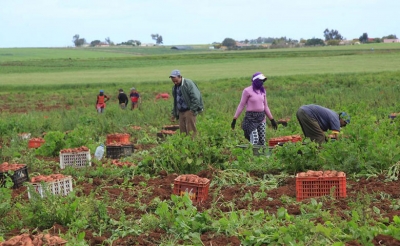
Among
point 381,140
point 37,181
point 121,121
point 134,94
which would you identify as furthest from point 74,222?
point 134,94

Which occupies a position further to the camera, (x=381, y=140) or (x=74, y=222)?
(x=381, y=140)

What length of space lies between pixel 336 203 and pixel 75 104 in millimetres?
23577

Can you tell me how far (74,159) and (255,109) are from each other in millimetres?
2978

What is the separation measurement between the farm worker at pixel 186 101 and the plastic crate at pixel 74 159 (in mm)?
1876

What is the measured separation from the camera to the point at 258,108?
34.4 feet

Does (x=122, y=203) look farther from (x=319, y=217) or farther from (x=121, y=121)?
(x=121, y=121)

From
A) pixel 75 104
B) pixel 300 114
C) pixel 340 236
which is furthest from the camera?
pixel 75 104

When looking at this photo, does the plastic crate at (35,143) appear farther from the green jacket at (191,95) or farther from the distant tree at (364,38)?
the distant tree at (364,38)

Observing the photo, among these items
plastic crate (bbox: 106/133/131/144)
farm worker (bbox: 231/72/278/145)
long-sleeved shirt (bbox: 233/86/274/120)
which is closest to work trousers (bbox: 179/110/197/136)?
farm worker (bbox: 231/72/278/145)

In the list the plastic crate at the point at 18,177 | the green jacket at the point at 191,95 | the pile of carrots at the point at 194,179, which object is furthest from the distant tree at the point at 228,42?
the pile of carrots at the point at 194,179

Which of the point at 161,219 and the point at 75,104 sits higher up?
the point at 161,219

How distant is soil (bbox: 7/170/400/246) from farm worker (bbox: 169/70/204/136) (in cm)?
233

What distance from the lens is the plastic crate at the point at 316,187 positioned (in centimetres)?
700

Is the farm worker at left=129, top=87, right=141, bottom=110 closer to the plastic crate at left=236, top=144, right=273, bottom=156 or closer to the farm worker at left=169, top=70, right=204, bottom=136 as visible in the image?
the farm worker at left=169, top=70, right=204, bottom=136
